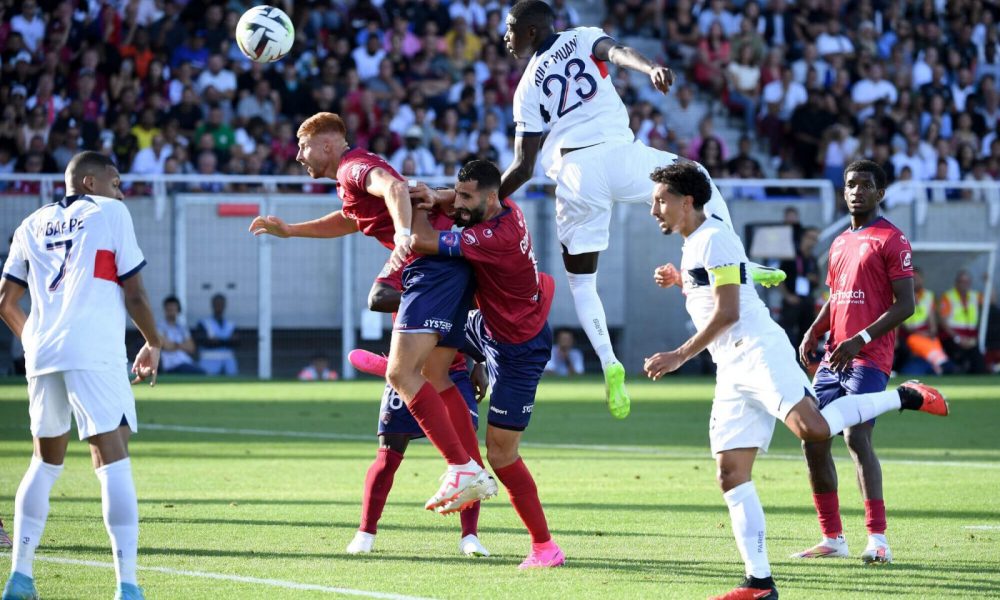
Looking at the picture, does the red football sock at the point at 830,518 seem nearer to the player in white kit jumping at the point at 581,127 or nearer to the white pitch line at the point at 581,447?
the player in white kit jumping at the point at 581,127

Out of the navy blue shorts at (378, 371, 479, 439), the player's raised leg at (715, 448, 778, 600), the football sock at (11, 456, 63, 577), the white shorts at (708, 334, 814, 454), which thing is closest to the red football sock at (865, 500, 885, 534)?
the white shorts at (708, 334, 814, 454)

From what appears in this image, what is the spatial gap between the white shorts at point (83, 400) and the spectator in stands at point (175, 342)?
1688 cm

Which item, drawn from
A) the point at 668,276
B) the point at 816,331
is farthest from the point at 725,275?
the point at 816,331

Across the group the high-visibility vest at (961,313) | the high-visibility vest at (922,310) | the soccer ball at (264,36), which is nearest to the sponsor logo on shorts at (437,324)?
the soccer ball at (264,36)

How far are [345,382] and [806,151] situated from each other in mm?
10192

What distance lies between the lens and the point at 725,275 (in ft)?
23.1

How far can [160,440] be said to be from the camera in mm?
15289

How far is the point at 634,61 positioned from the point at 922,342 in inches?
681

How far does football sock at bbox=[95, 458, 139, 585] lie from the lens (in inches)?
259

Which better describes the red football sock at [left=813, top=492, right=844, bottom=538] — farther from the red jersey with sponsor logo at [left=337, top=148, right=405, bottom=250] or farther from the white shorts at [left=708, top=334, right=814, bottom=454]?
the red jersey with sponsor logo at [left=337, top=148, right=405, bottom=250]

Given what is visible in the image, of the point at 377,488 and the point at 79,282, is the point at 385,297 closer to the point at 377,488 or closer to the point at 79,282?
the point at 377,488

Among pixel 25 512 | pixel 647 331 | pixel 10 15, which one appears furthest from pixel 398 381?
pixel 10 15

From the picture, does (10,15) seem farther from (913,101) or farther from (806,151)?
(913,101)

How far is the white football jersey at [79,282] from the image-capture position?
22.1 ft
